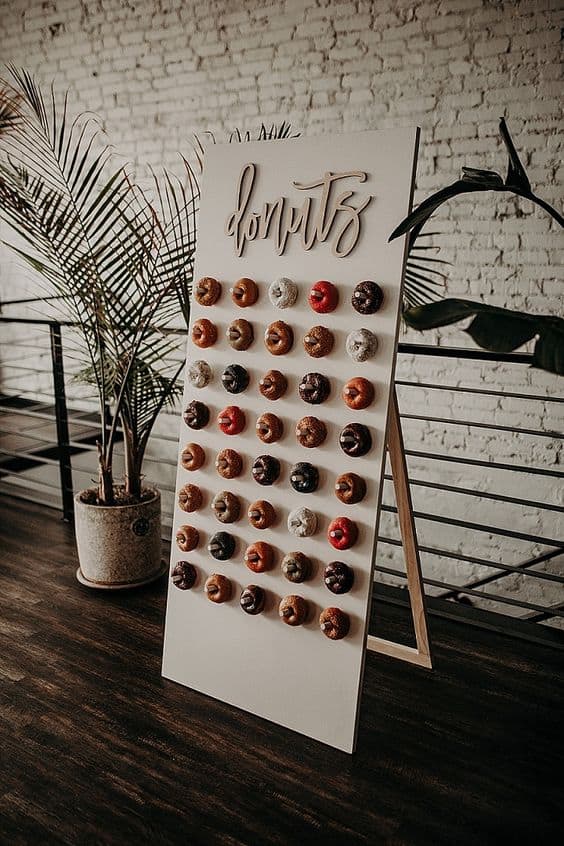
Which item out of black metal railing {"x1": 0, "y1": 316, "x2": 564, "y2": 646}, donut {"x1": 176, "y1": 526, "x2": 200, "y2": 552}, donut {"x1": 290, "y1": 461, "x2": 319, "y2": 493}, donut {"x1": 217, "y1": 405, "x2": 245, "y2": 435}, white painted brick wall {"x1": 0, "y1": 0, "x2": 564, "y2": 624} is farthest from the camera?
black metal railing {"x1": 0, "y1": 316, "x2": 564, "y2": 646}

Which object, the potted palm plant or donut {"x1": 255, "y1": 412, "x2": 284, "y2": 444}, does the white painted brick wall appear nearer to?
the potted palm plant

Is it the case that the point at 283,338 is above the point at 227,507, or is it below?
above

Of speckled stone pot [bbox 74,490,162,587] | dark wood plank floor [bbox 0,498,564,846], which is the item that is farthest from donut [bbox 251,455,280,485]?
speckled stone pot [bbox 74,490,162,587]

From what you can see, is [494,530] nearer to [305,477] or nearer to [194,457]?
[305,477]

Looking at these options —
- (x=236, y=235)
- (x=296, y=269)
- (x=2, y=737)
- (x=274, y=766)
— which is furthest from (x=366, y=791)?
(x=236, y=235)

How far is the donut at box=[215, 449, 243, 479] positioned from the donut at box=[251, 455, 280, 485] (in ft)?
0.21

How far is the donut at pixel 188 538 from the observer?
192 cm

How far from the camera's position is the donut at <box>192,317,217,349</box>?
1.85m

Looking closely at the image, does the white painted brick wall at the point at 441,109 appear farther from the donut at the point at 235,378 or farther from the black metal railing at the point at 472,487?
the donut at the point at 235,378

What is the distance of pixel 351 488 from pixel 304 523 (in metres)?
0.16

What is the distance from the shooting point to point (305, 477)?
1709 mm

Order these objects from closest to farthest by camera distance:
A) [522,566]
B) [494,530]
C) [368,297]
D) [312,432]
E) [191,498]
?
[368,297]
[312,432]
[191,498]
[494,530]
[522,566]

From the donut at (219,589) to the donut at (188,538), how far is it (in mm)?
103

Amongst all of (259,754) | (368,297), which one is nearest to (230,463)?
(368,297)
